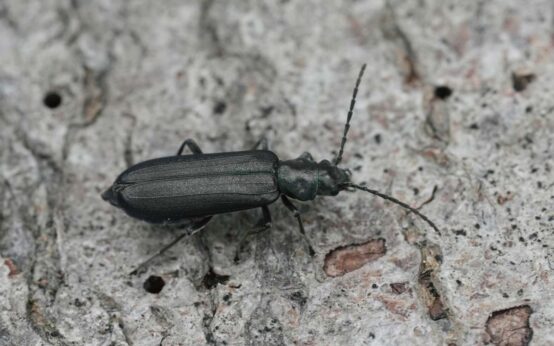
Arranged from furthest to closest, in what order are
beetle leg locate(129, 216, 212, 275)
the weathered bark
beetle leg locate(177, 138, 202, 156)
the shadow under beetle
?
beetle leg locate(177, 138, 202, 156)
beetle leg locate(129, 216, 212, 275)
the shadow under beetle
the weathered bark

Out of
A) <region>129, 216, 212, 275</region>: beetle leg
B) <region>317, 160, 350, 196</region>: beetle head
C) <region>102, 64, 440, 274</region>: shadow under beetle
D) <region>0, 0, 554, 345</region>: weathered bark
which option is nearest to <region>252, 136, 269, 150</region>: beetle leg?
<region>0, 0, 554, 345</region>: weathered bark

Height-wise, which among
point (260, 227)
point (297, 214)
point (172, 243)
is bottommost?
point (172, 243)

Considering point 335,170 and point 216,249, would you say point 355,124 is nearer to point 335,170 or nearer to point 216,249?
point 335,170

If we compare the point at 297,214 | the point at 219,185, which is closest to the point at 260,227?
the point at 297,214

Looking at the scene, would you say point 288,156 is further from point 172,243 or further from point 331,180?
point 172,243

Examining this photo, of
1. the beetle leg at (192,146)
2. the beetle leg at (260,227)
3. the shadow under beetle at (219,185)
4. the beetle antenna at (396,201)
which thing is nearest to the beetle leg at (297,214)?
the shadow under beetle at (219,185)

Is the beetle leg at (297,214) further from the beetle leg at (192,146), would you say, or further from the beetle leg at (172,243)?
the beetle leg at (192,146)

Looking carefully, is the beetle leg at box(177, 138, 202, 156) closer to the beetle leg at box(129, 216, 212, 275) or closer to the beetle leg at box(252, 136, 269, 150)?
the beetle leg at box(252, 136, 269, 150)

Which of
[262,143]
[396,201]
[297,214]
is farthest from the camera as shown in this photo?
[262,143]
